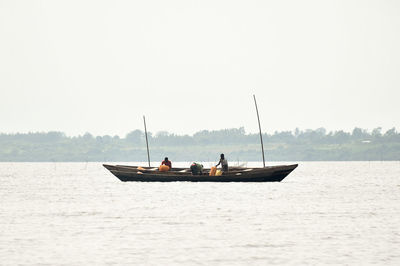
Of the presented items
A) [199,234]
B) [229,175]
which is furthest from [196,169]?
[199,234]

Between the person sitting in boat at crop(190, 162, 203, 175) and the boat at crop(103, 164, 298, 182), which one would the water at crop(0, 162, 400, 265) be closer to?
the boat at crop(103, 164, 298, 182)

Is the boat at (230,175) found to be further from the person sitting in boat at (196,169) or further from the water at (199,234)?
the water at (199,234)

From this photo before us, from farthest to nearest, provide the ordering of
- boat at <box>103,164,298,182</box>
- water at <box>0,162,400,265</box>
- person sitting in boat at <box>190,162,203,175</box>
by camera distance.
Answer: person sitting in boat at <box>190,162,203,175</box>
boat at <box>103,164,298,182</box>
water at <box>0,162,400,265</box>

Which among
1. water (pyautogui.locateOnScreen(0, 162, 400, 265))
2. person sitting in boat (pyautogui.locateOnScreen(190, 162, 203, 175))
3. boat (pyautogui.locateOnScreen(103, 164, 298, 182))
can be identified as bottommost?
water (pyautogui.locateOnScreen(0, 162, 400, 265))

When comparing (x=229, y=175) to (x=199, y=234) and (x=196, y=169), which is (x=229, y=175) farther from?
(x=199, y=234)

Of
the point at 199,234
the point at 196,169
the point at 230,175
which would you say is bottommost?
the point at 199,234

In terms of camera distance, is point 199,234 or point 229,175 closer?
point 199,234

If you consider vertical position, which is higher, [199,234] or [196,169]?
[196,169]

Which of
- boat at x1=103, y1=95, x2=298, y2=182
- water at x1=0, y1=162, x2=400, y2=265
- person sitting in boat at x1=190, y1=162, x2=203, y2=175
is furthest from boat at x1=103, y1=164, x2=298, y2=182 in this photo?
water at x1=0, y1=162, x2=400, y2=265

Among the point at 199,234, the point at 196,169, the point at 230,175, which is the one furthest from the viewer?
the point at 196,169

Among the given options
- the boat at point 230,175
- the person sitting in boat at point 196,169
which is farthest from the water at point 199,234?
the person sitting in boat at point 196,169

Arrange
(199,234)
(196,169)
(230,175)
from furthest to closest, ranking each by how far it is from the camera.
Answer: (196,169) < (230,175) < (199,234)

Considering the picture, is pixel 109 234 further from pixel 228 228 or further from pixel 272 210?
pixel 272 210

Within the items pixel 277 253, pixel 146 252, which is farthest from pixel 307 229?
pixel 146 252
